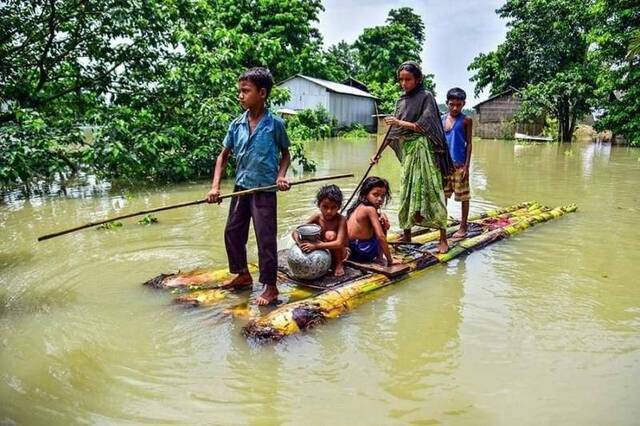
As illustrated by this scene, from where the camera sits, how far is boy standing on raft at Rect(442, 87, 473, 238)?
5.39 metres

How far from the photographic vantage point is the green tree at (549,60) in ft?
70.7

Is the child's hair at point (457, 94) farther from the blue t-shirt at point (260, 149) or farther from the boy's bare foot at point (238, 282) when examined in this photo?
the boy's bare foot at point (238, 282)

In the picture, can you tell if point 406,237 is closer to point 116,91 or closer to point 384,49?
point 116,91

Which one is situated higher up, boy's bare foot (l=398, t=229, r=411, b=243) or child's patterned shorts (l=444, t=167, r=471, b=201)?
child's patterned shorts (l=444, t=167, r=471, b=201)

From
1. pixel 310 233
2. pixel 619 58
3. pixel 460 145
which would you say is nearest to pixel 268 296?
pixel 310 233

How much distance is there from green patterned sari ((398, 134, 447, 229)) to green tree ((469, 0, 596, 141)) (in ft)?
62.9

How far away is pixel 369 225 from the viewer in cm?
436

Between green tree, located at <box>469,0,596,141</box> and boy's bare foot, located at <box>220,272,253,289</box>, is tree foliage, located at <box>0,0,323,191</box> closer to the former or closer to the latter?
boy's bare foot, located at <box>220,272,253,289</box>

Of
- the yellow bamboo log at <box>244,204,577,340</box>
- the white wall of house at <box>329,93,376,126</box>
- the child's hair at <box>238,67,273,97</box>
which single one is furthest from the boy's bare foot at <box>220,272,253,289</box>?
the white wall of house at <box>329,93,376,126</box>

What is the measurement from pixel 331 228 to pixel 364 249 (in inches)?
16.9

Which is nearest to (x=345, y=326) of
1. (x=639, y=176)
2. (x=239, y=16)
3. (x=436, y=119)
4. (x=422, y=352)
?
(x=422, y=352)

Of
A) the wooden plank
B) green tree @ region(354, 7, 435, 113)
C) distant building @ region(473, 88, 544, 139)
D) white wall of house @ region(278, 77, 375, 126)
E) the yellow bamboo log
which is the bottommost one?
the yellow bamboo log

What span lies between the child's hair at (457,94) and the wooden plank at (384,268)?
1.99 metres

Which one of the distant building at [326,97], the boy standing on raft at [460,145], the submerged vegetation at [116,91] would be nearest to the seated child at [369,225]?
the boy standing on raft at [460,145]
